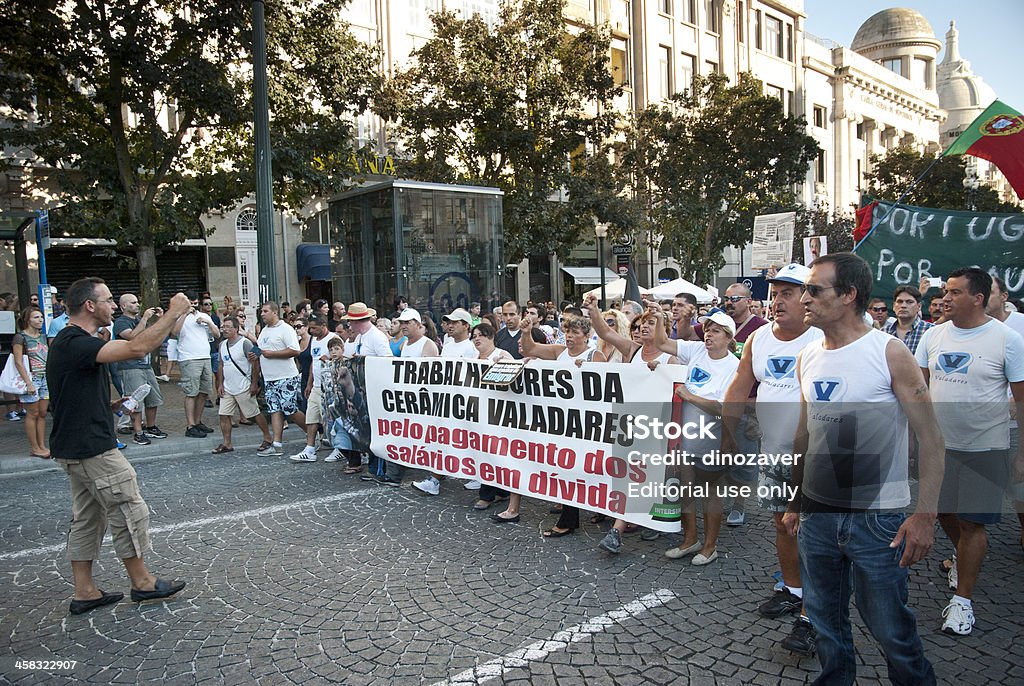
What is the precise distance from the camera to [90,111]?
14820mm

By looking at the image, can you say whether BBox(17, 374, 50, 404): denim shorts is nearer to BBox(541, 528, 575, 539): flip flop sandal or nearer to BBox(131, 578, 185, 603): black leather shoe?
BBox(131, 578, 185, 603): black leather shoe

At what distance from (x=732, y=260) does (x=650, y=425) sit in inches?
1594

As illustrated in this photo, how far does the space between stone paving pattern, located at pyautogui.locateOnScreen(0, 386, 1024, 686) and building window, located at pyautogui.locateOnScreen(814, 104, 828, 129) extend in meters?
47.9

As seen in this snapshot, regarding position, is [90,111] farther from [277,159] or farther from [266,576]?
[266,576]

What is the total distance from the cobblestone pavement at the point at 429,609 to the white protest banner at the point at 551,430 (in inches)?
15.3

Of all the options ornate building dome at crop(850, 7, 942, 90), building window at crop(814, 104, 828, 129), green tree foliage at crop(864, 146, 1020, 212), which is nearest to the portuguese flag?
green tree foliage at crop(864, 146, 1020, 212)

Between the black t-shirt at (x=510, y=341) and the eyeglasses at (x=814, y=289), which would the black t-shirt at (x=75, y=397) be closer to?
the eyeglasses at (x=814, y=289)

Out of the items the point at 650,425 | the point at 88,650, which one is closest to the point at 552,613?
the point at 650,425

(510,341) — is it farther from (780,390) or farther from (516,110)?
(516,110)

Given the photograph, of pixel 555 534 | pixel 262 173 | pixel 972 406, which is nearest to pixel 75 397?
pixel 555 534

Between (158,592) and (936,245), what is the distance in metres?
8.39

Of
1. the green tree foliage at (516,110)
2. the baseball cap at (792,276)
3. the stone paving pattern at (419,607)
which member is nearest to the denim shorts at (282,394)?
the stone paving pattern at (419,607)

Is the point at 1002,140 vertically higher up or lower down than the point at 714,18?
lower down

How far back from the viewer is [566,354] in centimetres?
636
